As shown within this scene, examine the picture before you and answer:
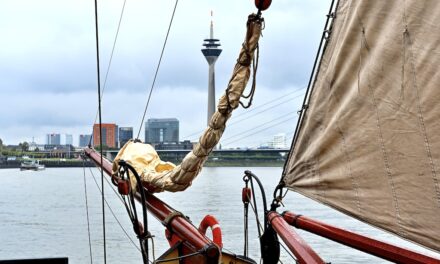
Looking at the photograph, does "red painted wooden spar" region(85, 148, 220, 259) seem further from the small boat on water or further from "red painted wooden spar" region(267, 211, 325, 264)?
the small boat on water

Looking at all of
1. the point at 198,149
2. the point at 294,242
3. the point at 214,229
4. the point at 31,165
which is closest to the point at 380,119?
the point at 294,242

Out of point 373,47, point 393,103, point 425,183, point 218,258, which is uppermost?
point 373,47

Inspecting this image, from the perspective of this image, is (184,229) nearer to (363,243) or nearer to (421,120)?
(363,243)

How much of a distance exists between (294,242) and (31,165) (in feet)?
417

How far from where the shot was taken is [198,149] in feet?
20.6

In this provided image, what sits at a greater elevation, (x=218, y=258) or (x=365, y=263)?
(x=218, y=258)

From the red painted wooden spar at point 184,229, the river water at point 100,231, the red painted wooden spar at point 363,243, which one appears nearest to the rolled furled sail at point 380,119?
Answer: the red painted wooden spar at point 363,243

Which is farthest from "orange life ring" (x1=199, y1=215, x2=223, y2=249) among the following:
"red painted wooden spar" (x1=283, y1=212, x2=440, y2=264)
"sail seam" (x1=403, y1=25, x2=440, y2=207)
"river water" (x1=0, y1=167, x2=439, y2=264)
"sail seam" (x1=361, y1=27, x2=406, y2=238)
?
"river water" (x1=0, y1=167, x2=439, y2=264)

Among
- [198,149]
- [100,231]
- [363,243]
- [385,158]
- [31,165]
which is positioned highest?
[31,165]

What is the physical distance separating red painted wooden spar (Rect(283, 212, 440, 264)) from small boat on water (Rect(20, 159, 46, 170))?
125 metres

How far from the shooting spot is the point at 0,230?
29.7 metres

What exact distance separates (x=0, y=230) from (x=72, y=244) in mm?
6099

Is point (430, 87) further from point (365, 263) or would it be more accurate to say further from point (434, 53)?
point (365, 263)

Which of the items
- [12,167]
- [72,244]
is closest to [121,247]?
[72,244]
